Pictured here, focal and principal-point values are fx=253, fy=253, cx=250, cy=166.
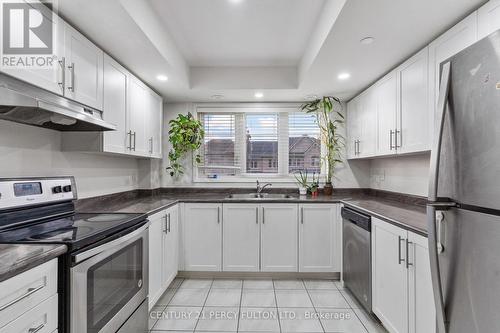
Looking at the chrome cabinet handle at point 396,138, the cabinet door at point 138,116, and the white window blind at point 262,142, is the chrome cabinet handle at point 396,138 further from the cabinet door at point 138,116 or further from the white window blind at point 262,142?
the cabinet door at point 138,116

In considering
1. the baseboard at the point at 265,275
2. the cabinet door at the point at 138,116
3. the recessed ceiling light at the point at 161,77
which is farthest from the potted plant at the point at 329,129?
the cabinet door at the point at 138,116

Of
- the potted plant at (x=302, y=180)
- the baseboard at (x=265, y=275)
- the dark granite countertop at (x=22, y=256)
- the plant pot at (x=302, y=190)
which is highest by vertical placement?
the potted plant at (x=302, y=180)

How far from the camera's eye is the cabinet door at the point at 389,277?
169 cm

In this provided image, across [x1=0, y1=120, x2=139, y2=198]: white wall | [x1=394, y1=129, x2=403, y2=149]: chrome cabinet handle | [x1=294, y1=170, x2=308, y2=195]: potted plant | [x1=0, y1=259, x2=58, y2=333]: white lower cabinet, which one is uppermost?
[x1=394, y1=129, x2=403, y2=149]: chrome cabinet handle

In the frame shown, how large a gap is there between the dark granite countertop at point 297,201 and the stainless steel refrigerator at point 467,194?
1.37 feet

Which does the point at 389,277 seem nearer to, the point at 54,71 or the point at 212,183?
the point at 212,183

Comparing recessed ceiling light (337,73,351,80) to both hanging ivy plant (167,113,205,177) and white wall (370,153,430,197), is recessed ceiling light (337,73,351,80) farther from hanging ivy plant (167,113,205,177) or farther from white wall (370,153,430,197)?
hanging ivy plant (167,113,205,177)

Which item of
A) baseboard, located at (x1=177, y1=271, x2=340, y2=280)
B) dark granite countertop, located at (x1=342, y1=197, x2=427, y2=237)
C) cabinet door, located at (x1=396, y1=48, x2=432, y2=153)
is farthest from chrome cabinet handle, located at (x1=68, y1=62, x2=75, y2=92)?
cabinet door, located at (x1=396, y1=48, x2=432, y2=153)

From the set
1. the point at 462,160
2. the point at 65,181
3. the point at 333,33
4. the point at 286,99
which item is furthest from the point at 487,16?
the point at 65,181

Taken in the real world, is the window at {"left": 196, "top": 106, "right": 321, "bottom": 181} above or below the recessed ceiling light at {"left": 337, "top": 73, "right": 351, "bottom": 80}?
below

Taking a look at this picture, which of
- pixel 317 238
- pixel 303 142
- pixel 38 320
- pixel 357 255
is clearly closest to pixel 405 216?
pixel 357 255

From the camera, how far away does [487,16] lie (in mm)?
1401

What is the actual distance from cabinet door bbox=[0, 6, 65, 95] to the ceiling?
0.32 feet

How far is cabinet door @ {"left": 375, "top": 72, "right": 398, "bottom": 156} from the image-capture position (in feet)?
7.64
